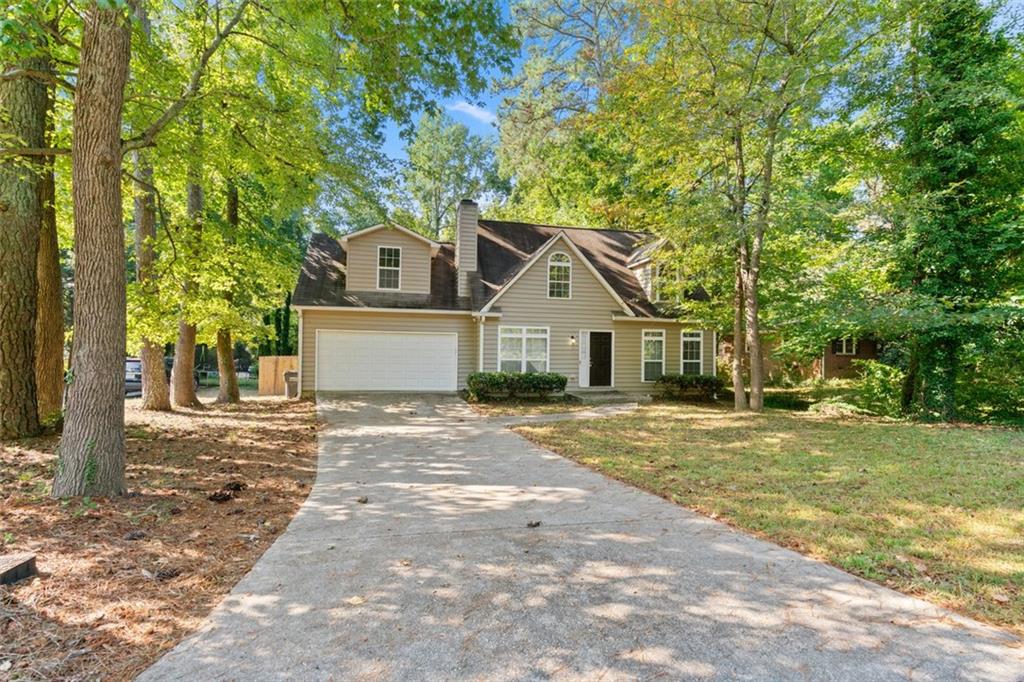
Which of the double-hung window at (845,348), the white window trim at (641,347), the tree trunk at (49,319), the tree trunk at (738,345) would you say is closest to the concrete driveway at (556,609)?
the tree trunk at (49,319)

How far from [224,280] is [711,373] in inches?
577

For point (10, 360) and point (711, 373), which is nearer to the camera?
point (10, 360)

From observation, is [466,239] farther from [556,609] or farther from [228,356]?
[556,609]

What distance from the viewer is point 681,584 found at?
3168 millimetres

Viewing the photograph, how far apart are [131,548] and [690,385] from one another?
1498 cm

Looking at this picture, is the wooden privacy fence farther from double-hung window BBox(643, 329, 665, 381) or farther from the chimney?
double-hung window BBox(643, 329, 665, 381)

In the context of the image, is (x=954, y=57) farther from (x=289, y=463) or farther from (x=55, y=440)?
(x=55, y=440)

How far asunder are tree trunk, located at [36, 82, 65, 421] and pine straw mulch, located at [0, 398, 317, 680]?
3.21 feet

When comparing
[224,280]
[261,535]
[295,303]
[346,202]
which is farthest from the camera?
[295,303]

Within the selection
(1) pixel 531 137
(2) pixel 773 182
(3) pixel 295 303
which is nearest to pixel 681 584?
(2) pixel 773 182

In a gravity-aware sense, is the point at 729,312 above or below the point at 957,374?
above

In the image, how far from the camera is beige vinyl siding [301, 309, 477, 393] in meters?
14.8

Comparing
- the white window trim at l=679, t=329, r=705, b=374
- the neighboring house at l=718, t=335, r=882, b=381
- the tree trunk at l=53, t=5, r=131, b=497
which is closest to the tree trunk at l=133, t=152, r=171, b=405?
the tree trunk at l=53, t=5, r=131, b=497

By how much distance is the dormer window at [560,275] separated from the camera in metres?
16.2
